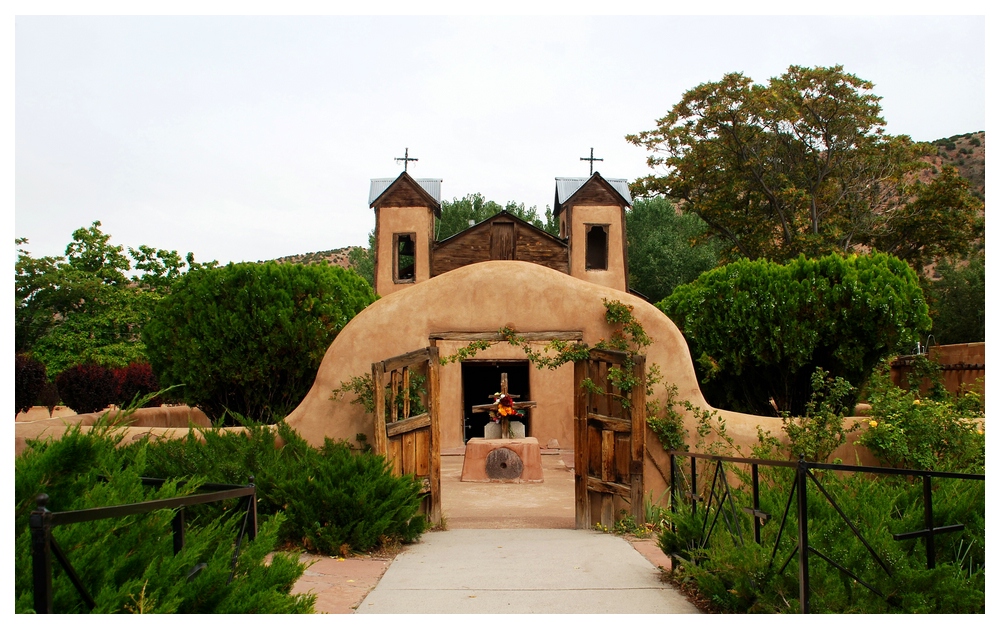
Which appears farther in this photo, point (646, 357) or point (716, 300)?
point (716, 300)

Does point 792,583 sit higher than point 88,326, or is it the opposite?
point 88,326

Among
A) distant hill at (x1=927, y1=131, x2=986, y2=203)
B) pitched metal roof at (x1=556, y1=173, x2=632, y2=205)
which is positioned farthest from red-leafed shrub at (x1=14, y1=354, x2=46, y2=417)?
distant hill at (x1=927, y1=131, x2=986, y2=203)

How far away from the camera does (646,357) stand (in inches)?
376

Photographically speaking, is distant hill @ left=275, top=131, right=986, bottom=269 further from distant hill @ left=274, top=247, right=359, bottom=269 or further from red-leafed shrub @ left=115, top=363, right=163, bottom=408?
red-leafed shrub @ left=115, top=363, right=163, bottom=408

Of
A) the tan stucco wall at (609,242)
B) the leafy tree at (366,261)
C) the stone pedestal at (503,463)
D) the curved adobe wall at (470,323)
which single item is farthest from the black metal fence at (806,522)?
the leafy tree at (366,261)

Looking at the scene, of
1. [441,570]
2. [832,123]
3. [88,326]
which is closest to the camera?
[441,570]

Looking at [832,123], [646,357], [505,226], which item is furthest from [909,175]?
[646,357]

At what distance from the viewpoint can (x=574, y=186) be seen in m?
22.5

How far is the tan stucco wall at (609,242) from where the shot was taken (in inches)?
842

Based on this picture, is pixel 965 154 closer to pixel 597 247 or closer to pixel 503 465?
pixel 597 247

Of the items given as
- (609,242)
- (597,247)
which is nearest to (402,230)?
(597,247)

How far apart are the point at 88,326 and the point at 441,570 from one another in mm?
26985

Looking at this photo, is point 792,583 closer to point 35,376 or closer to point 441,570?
point 441,570

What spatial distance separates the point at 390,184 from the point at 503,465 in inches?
405
